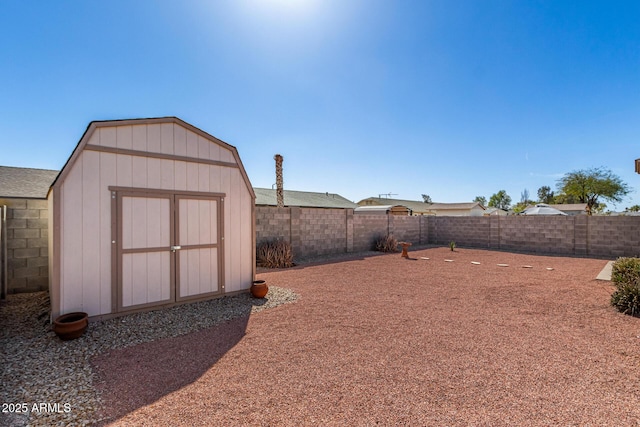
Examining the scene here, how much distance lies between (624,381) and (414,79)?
9920mm

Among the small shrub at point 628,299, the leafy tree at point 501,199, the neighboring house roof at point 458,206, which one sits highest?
the leafy tree at point 501,199

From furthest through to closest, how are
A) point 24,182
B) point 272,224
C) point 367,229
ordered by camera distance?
point 367,229, point 272,224, point 24,182

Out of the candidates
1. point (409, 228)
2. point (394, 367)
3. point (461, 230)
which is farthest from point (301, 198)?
point (394, 367)

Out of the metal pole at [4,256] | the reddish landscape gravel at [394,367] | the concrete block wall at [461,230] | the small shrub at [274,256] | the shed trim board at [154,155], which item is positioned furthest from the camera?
the concrete block wall at [461,230]

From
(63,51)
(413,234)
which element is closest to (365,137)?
(413,234)

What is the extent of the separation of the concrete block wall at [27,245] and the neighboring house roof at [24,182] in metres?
2.42

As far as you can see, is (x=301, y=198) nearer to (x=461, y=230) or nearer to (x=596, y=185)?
(x=461, y=230)

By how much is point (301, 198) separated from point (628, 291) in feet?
57.6

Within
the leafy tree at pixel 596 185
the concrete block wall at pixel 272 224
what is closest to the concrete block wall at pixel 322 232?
the concrete block wall at pixel 272 224

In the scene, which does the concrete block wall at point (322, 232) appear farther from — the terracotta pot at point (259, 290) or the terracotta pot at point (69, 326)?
the terracotta pot at point (69, 326)

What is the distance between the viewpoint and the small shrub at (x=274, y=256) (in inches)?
350

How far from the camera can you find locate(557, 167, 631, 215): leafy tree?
2891 cm

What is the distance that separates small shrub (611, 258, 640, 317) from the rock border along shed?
6586mm

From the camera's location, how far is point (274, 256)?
8.91 meters
